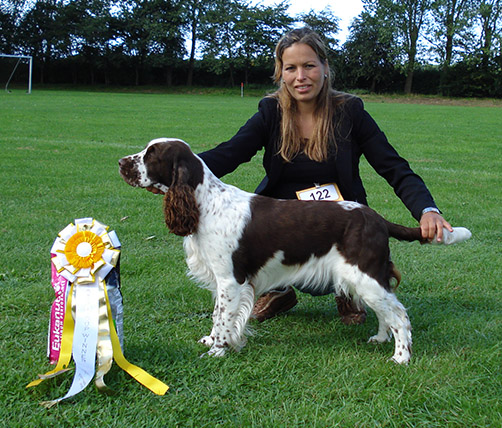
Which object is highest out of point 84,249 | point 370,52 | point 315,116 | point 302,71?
point 370,52

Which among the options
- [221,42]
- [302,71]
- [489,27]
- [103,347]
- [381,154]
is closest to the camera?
[103,347]

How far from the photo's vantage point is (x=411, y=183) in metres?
3.27

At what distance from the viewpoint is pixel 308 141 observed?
353cm

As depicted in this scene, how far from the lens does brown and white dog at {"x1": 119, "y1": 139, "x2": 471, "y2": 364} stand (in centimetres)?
284

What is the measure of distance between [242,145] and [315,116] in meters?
0.52

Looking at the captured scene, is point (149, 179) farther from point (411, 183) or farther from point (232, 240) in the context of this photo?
point (411, 183)

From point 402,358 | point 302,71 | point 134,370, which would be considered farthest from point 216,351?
point 302,71

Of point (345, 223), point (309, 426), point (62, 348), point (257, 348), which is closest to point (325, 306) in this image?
point (257, 348)

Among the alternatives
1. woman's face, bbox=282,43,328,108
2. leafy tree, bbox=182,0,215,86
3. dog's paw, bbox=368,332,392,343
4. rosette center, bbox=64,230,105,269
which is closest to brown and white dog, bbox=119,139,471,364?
dog's paw, bbox=368,332,392,343

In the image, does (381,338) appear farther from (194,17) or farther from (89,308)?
(194,17)

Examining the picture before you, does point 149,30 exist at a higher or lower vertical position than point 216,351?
higher

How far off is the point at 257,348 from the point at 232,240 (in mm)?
669

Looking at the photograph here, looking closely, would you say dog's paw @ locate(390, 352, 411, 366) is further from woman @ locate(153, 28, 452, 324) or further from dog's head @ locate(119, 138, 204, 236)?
dog's head @ locate(119, 138, 204, 236)

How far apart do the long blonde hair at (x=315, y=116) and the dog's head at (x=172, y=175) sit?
0.79 metres
